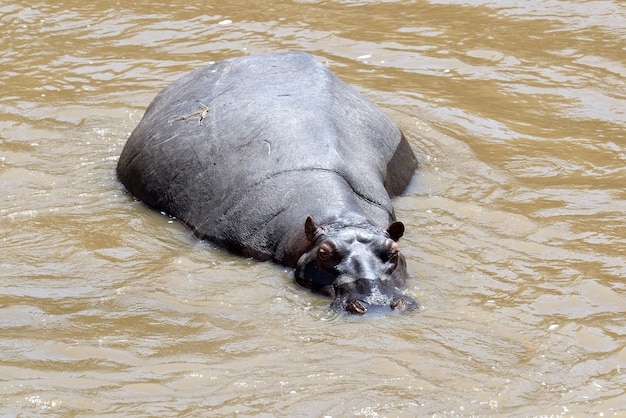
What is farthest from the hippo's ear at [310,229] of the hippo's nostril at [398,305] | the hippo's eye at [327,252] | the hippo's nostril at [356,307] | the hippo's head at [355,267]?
the hippo's nostril at [398,305]

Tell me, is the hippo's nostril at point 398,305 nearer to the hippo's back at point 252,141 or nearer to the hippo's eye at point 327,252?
the hippo's eye at point 327,252

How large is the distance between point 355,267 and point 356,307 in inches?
13.0

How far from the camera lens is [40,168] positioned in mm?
8109

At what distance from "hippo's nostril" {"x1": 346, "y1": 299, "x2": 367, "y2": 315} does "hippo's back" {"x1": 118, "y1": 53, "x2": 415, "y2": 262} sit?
3.69 ft

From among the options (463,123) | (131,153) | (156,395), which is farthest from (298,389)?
(463,123)

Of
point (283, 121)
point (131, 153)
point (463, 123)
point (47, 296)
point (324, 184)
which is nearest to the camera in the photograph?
point (47, 296)

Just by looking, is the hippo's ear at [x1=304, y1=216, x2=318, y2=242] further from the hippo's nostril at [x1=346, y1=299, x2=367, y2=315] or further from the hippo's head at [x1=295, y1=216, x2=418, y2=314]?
the hippo's nostril at [x1=346, y1=299, x2=367, y2=315]

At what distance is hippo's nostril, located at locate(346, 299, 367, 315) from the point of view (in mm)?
5895

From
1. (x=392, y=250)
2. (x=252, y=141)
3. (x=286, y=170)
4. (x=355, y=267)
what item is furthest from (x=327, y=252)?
(x=252, y=141)

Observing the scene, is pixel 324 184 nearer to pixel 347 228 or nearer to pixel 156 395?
pixel 347 228

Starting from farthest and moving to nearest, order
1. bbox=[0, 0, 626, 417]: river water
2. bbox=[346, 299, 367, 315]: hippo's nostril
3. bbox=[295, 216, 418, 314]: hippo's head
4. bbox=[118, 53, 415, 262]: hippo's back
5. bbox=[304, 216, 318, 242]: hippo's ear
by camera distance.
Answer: bbox=[118, 53, 415, 262]: hippo's back → bbox=[304, 216, 318, 242]: hippo's ear → bbox=[295, 216, 418, 314]: hippo's head → bbox=[346, 299, 367, 315]: hippo's nostril → bbox=[0, 0, 626, 417]: river water

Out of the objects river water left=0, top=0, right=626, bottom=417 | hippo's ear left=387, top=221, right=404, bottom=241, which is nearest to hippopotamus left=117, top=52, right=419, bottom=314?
hippo's ear left=387, top=221, right=404, bottom=241

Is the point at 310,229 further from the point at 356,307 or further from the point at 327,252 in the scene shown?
the point at 356,307

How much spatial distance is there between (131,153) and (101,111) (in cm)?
145
